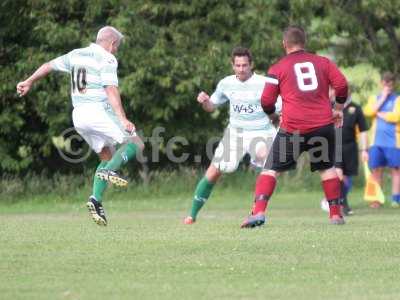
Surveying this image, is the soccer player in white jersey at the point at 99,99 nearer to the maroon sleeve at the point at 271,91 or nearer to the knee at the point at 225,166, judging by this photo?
the knee at the point at 225,166

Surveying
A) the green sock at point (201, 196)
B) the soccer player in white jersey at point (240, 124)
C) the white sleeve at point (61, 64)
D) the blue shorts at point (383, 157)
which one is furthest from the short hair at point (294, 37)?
the blue shorts at point (383, 157)

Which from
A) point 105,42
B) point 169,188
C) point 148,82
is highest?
point 105,42

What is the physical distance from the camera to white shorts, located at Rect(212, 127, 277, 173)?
14.8m

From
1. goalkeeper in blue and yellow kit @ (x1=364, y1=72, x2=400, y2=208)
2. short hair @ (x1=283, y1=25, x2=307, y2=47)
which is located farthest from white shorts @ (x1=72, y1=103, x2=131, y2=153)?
goalkeeper in blue and yellow kit @ (x1=364, y1=72, x2=400, y2=208)

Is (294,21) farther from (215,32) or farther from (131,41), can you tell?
(131,41)

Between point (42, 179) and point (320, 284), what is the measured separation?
49.1 feet

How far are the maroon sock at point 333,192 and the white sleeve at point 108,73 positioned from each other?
2.53 metres

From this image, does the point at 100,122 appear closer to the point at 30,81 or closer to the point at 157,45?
the point at 30,81

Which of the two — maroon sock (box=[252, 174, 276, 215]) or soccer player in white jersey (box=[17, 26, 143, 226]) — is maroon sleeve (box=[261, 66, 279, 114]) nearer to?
maroon sock (box=[252, 174, 276, 215])

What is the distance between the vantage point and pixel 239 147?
14992 mm

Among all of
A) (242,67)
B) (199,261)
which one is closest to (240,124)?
(242,67)

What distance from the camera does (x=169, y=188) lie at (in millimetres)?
22594

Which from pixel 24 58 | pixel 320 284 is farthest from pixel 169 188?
pixel 320 284

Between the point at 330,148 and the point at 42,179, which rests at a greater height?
the point at 330,148
